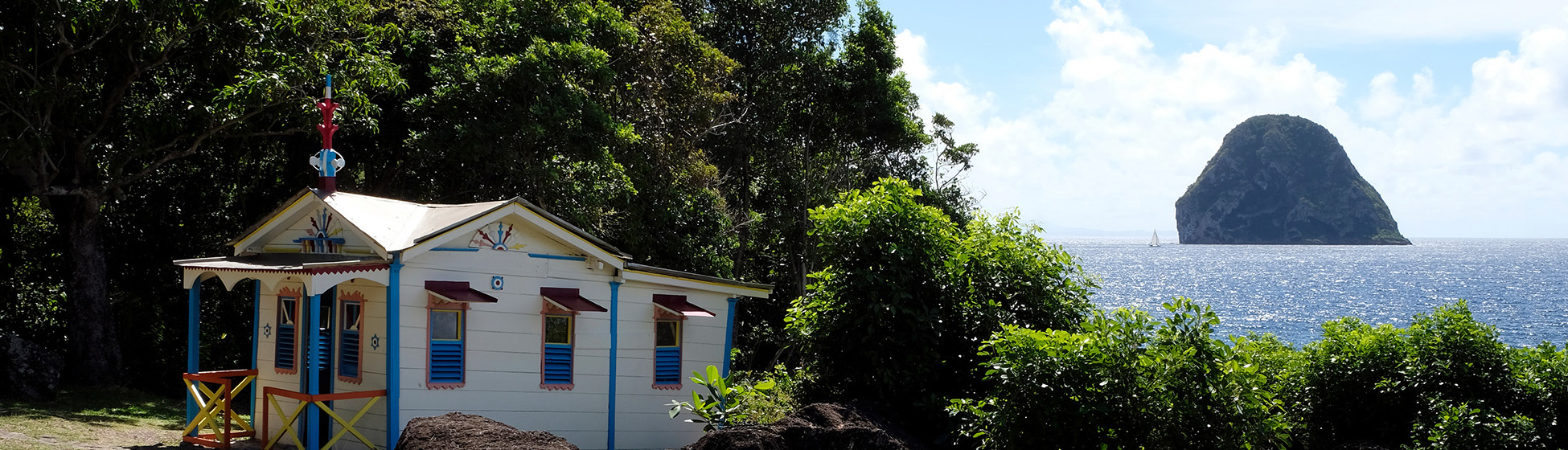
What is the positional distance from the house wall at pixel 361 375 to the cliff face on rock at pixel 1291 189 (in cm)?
18349

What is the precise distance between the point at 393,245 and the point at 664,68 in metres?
13.1

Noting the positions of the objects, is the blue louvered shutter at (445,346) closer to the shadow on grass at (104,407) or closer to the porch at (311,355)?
the porch at (311,355)

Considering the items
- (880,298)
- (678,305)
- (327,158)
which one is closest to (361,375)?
(327,158)

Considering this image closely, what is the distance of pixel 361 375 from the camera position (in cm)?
1284

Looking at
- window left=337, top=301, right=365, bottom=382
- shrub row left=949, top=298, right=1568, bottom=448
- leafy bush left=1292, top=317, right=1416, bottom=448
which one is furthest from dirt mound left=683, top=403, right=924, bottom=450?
window left=337, top=301, right=365, bottom=382

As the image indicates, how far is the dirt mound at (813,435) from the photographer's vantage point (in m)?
9.52

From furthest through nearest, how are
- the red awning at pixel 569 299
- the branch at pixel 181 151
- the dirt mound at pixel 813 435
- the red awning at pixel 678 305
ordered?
1. the branch at pixel 181 151
2. the red awning at pixel 678 305
3. the red awning at pixel 569 299
4. the dirt mound at pixel 813 435

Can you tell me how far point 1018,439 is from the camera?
10047 millimetres

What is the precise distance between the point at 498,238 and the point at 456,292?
0.85 metres

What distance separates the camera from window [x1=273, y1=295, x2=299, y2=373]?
44.6ft

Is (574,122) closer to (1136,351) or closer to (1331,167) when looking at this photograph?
(1136,351)

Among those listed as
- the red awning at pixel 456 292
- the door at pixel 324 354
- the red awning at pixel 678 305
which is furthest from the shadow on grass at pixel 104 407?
the red awning at pixel 678 305

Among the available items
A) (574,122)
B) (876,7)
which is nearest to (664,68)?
(574,122)

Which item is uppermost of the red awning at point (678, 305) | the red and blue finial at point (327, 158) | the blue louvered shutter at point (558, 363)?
the red and blue finial at point (327, 158)
